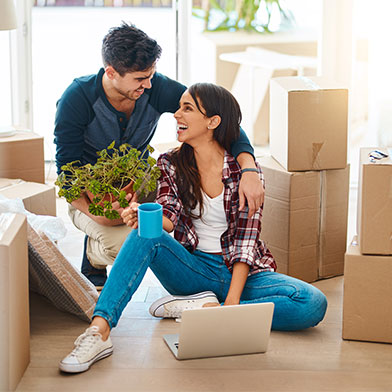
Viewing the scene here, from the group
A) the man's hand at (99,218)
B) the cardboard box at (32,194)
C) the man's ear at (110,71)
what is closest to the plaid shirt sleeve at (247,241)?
the man's hand at (99,218)

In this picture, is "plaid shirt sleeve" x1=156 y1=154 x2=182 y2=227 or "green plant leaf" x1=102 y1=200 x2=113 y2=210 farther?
"plaid shirt sleeve" x1=156 y1=154 x2=182 y2=227

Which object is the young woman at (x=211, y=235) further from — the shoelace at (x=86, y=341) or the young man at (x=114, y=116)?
the shoelace at (x=86, y=341)

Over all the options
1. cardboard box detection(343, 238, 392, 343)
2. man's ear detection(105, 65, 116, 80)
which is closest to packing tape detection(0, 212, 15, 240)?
man's ear detection(105, 65, 116, 80)

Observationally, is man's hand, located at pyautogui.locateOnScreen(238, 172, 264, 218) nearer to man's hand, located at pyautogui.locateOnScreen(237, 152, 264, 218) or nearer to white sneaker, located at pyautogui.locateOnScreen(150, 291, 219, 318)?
man's hand, located at pyautogui.locateOnScreen(237, 152, 264, 218)

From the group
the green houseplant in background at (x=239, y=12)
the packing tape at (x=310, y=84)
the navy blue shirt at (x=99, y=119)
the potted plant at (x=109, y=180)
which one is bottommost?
the potted plant at (x=109, y=180)

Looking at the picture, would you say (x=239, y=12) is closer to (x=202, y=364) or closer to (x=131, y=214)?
(x=131, y=214)

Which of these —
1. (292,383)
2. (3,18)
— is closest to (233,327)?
(292,383)

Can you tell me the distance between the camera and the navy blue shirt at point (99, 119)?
2.52 metres

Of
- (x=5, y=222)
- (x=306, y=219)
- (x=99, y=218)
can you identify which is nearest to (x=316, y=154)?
(x=306, y=219)

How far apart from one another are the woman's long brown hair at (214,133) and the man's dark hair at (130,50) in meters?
0.19

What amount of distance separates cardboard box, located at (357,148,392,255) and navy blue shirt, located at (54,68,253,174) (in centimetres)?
43

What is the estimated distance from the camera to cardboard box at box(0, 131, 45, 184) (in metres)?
3.05

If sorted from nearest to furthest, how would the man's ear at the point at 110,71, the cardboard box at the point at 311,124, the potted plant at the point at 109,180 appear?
the potted plant at the point at 109,180
the man's ear at the point at 110,71
the cardboard box at the point at 311,124

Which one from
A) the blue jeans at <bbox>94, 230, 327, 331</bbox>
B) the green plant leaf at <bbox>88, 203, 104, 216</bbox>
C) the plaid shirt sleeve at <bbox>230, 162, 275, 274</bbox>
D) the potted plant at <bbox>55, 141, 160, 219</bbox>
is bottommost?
the blue jeans at <bbox>94, 230, 327, 331</bbox>
